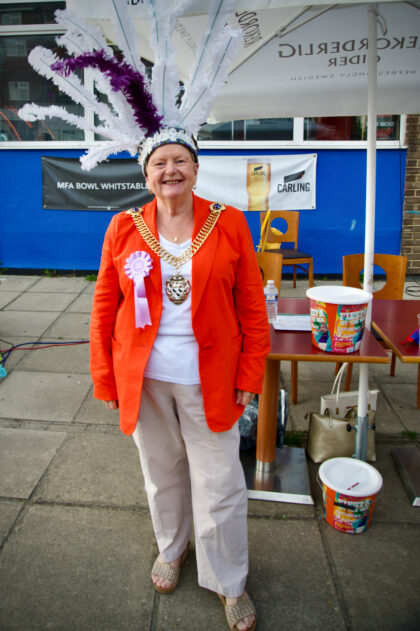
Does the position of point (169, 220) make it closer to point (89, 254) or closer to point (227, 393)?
point (227, 393)

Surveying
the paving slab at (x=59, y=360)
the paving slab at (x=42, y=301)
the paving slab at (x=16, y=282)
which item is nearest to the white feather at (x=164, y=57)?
the paving slab at (x=59, y=360)

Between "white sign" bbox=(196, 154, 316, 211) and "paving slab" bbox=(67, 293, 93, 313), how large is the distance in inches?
90.7

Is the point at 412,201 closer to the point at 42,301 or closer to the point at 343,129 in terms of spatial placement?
the point at 343,129

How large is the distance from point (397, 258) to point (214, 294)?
8.55 ft

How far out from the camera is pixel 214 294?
170 cm

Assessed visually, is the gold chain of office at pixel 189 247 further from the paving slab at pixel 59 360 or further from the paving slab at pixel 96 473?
the paving slab at pixel 59 360

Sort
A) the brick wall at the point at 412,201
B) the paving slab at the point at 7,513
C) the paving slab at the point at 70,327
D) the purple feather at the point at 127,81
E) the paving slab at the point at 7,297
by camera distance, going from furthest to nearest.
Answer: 1. the brick wall at the point at 412,201
2. the paving slab at the point at 7,297
3. the paving slab at the point at 70,327
4. the paving slab at the point at 7,513
5. the purple feather at the point at 127,81

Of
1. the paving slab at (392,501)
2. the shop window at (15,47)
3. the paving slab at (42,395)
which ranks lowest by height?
the paving slab at (392,501)

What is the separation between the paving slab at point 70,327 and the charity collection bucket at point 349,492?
125 inches

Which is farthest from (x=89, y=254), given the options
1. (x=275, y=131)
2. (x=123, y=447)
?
(x=123, y=447)

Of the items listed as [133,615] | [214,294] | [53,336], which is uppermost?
[214,294]

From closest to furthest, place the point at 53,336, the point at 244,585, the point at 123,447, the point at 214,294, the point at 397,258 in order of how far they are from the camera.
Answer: the point at 214,294
the point at 244,585
the point at 123,447
the point at 397,258
the point at 53,336

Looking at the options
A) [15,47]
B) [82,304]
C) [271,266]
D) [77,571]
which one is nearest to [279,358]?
[77,571]

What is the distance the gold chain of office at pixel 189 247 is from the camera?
173 cm
